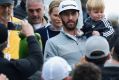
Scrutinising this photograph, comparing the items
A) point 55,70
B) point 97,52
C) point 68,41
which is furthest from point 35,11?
point 55,70

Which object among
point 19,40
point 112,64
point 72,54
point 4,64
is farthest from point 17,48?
point 112,64

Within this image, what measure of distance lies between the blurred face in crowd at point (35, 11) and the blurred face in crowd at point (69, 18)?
3.36ft

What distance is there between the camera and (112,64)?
20.5 ft

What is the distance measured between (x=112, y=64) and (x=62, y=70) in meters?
0.66

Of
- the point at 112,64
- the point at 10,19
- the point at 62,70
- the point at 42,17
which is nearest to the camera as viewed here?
the point at 62,70

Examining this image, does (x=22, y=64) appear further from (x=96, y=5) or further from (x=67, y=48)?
(x=96, y=5)

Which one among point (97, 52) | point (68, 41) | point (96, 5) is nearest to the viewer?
point (97, 52)

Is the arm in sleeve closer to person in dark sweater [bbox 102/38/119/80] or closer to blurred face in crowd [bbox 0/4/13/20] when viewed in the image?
blurred face in crowd [bbox 0/4/13/20]

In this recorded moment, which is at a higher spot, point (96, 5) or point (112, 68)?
point (96, 5)

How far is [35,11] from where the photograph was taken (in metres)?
8.97

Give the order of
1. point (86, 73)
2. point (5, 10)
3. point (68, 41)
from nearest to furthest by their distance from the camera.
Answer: point (86, 73), point (68, 41), point (5, 10)

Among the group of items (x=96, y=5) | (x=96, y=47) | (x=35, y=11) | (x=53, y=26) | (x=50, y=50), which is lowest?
(x=50, y=50)

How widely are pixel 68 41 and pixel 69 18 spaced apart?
1.05ft

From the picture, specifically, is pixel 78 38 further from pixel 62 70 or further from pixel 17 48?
pixel 62 70
